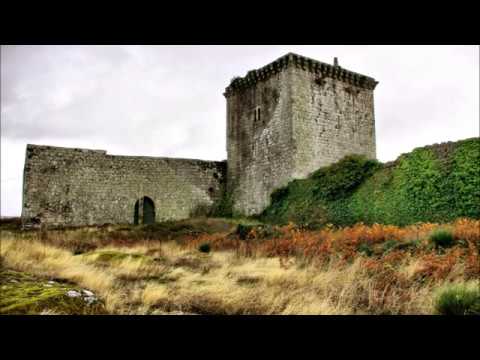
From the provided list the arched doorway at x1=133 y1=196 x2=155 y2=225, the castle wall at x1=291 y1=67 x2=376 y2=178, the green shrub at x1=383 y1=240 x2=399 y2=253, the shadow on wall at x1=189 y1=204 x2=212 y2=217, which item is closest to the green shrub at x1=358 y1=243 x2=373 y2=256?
the green shrub at x1=383 y1=240 x2=399 y2=253

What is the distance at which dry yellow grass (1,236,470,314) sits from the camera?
18.5 ft

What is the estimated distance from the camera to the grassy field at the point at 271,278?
17.6ft

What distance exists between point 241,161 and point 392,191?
36.1ft

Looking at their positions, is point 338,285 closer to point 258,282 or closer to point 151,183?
point 258,282

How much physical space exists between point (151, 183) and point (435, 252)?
64.0 ft

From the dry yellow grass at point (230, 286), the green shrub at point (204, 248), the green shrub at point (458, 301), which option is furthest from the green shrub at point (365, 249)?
the green shrub at point (204, 248)

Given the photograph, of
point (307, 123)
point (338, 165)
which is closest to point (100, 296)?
point (338, 165)

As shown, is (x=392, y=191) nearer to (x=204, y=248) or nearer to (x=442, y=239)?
(x=442, y=239)

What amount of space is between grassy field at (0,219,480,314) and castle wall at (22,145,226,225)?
12742 mm

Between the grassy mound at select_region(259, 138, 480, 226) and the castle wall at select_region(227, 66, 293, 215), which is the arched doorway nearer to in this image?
the castle wall at select_region(227, 66, 293, 215)

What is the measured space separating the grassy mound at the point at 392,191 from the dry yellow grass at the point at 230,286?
269 inches

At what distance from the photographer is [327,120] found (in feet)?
76.2

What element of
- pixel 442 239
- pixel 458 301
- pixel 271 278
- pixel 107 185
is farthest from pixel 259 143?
pixel 458 301

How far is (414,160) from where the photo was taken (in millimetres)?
15945
